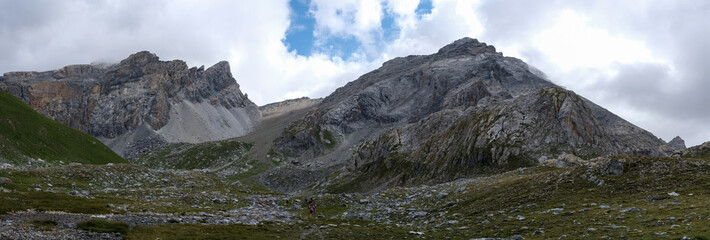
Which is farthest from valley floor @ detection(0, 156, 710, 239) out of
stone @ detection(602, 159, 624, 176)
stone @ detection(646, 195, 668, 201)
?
stone @ detection(602, 159, 624, 176)

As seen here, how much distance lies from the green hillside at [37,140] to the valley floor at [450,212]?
71.6 ft

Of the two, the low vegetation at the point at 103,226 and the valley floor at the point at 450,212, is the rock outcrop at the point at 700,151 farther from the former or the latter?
the low vegetation at the point at 103,226

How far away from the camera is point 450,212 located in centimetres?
5544

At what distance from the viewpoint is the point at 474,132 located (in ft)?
446

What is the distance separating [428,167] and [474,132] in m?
17.5

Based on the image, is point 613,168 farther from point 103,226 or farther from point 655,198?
point 103,226

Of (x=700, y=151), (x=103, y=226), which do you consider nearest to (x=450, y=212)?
(x=103, y=226)

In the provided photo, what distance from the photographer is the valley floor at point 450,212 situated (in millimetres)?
33375

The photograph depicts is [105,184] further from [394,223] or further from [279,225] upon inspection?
[394,223]

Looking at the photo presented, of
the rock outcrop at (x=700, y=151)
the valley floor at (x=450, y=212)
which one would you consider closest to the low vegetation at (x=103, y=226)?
the valley floor at (x=450, y=212)

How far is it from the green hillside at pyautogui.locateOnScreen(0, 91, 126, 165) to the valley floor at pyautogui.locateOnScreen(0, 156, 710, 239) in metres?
21.8

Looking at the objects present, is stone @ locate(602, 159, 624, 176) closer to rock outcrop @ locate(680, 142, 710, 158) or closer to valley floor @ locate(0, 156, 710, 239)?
valley floor @ locate(0, 156, 710, 239)

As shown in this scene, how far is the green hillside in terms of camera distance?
8696 cm

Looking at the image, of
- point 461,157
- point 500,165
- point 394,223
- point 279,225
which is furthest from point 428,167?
point 279,225
